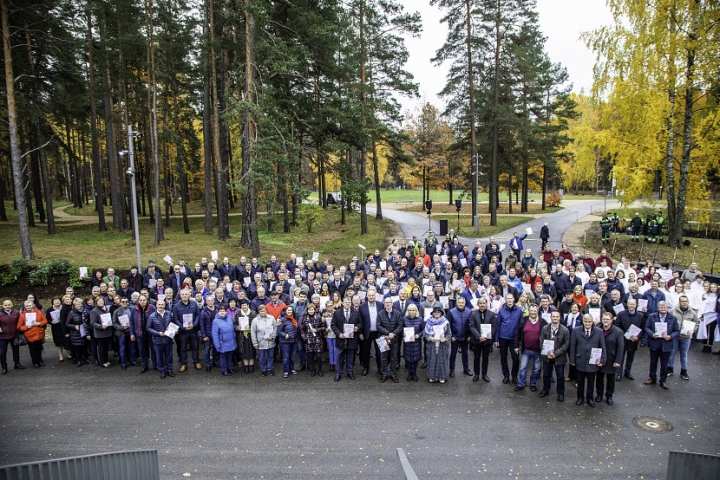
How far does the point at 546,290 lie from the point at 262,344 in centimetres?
773

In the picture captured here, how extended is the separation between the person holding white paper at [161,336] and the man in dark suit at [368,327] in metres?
4.25

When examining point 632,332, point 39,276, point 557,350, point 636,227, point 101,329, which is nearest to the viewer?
point 557,350

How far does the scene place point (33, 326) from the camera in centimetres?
977

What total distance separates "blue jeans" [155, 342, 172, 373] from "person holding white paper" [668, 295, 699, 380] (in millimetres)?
10712

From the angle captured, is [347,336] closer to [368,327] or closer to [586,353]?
[368,327]

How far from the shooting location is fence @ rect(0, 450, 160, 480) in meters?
3.33

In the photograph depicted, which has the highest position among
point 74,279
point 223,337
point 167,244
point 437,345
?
point 167,244

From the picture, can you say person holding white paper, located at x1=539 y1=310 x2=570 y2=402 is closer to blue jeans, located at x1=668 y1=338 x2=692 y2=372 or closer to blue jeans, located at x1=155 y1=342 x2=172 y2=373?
blue jeans, located at x1=668 y1=338 x2=692 y2=372

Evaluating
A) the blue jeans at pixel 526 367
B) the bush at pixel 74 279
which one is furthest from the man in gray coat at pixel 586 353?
the bush at pixel 74 279

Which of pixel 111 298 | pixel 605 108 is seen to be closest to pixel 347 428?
pixel 111 298

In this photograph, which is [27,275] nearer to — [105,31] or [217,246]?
[217,246]

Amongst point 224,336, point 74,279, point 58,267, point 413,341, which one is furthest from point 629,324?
point 58,267

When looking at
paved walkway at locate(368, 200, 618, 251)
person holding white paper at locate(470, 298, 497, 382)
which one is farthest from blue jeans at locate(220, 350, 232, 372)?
paved walkway at locate(368, 200, 618, 251)

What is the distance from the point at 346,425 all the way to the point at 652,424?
5.20m
